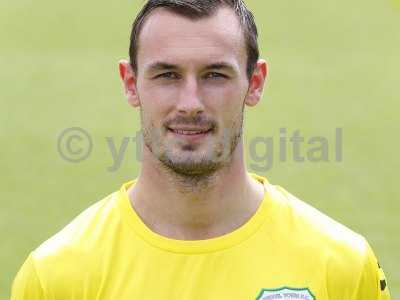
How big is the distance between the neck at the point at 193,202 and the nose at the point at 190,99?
0.17m

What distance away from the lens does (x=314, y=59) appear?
13.6 ft

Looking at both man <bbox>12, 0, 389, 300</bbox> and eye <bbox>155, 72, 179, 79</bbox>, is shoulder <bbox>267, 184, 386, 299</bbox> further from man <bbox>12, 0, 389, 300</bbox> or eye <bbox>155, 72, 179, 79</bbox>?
eye <bbox>155, 72, 179, 79</bbox>

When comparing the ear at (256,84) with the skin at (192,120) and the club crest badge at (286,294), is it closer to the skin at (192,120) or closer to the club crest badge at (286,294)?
the skin at (192,120)

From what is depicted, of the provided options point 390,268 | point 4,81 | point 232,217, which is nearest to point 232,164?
point 232,217

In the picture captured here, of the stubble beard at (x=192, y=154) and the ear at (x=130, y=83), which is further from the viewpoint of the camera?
the ear at (x=130, y=83)

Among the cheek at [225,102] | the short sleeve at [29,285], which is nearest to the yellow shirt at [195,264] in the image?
the short sleeve at [29,285]

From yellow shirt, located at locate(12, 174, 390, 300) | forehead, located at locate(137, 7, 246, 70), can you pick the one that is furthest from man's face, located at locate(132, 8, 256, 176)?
yellow shirt, located at locate(12, 174, 390, 300)

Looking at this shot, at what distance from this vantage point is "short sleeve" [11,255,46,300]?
179cm

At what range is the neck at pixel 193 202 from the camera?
1.84m

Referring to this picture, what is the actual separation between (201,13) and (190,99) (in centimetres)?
20

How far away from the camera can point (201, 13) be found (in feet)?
5.89

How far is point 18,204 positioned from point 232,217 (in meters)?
2.38

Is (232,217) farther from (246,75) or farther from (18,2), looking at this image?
(18,2)

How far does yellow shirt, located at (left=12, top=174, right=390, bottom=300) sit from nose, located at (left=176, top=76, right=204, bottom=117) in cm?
30
